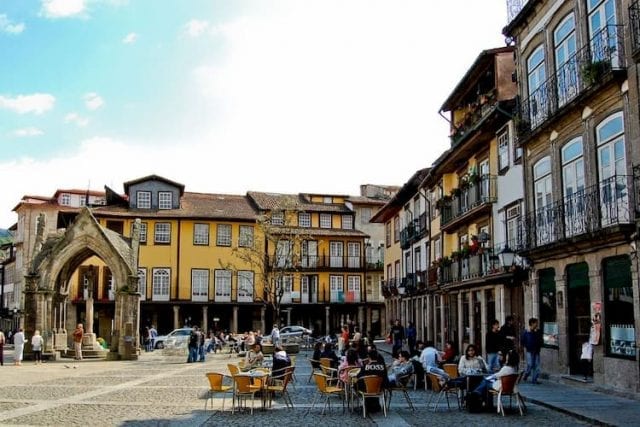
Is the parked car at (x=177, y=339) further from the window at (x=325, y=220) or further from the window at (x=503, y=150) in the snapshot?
the window at (x=325, y=220)

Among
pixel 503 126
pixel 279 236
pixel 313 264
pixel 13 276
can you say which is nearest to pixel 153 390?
pixel 503 126

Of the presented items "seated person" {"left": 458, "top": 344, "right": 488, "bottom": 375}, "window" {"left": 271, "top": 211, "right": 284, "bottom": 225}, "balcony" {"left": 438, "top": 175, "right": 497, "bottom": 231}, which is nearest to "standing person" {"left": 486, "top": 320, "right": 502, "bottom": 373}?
"seated person" {"left": 458, "top": 344, "right": 488, "bottom": 375}

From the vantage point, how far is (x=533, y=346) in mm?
18922

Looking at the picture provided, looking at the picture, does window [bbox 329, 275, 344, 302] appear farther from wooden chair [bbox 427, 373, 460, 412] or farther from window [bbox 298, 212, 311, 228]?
wooden chair [bbox 427, 373, 460, 412]

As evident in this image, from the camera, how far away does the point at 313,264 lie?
63.1 meters

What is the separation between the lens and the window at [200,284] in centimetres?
5850

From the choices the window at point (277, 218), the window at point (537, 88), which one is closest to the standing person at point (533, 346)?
the window at point (537, 88)

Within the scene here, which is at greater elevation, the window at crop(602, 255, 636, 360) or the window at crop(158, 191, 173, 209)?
the window at crop(158, 191, 173, 209)

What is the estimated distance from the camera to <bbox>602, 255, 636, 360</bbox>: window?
15969 millimetres

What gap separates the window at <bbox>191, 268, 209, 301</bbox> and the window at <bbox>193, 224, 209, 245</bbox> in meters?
2.26

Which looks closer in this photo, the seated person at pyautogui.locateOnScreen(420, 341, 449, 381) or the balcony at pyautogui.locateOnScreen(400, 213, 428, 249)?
the seated person at pyautogui.locateOnScreen(420, 341, 449, 381)

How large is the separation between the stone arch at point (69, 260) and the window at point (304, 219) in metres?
31.5

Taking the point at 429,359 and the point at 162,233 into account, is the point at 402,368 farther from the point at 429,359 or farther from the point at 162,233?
the point at 162,233

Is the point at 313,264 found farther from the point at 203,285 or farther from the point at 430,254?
the point at 430,254
